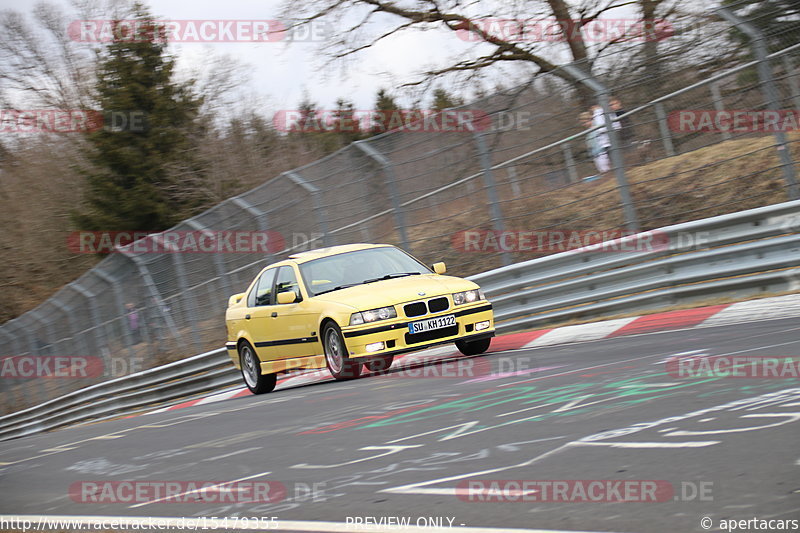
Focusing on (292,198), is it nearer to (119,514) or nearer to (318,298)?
(318,298)

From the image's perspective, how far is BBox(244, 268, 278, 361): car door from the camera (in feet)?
40.0

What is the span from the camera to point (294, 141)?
40.8 metres

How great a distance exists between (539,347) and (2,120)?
36.2 m

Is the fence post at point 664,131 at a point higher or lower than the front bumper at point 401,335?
higher

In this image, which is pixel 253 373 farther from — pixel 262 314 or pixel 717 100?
pixel 717 100

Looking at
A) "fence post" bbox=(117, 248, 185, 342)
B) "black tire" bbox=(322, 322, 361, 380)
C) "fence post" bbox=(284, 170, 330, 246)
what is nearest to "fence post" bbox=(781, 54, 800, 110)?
"black tire" bbox=(322, 322, 361, 380)

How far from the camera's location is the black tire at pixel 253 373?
12672mm

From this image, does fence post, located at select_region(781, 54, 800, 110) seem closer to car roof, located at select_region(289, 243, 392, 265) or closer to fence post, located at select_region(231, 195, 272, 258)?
car roof, located at select_region(289, 243, 392, 265)

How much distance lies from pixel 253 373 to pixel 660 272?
17.2 feet

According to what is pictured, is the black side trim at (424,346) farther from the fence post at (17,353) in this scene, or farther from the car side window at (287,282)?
the fence post at (17,353)

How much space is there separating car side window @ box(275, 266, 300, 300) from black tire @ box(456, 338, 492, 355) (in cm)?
198

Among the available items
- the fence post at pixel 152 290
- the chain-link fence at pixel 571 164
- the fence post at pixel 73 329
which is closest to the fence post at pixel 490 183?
the chain-link fence at pixel 571 164

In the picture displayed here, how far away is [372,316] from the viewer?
407 inches

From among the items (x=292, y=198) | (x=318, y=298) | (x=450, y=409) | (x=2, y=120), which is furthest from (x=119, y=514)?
(x=2, y=120)
